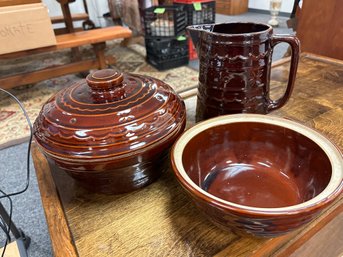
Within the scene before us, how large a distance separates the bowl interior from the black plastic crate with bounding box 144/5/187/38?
1.78 m

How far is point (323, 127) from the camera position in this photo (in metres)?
0.57

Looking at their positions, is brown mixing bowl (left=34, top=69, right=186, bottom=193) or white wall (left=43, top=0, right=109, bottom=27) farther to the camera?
white wall (left=43, top=0, right=109, bottom=27)

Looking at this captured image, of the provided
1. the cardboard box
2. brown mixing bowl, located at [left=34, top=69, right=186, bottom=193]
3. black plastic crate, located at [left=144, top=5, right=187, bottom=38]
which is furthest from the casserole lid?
black plastic crate, located at [left=144, top=5, right=187, bottom=38]

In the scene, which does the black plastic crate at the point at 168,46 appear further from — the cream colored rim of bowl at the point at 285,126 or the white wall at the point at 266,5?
the white wall at the point at 266,5

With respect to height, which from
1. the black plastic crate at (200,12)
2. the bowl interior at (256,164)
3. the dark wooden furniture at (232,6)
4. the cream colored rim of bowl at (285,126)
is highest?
the cream colored rim of bowl at (285,126)

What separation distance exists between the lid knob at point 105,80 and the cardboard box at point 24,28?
1.34m

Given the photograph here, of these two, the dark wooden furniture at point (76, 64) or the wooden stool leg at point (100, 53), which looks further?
the wooden stool leg at point (100, 53)

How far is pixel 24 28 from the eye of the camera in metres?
1.50

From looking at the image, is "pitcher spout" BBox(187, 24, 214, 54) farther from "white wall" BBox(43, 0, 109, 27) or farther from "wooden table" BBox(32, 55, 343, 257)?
"white wall" BBox(43, 0, 109, 27)

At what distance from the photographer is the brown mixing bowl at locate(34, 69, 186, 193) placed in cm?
34

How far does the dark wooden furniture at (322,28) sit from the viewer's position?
946 mm

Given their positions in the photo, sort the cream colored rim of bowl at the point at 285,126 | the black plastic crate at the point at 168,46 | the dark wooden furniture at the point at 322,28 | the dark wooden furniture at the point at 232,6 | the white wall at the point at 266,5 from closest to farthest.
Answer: the cream colored rim of bowl at the point at 285,126 < the dark wooden furniture at the point at 322,28 < the black plastic crate at the point at 168,46 < the white wall at the point at 266,5 < the dark wooden furniture at the point at 232,6

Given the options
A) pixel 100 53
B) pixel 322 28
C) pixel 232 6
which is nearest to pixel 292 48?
pixel 322 28

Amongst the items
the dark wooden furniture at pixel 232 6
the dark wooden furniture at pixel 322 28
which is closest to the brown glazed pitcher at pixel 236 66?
the dark wooden furniture at pixel 322 28
